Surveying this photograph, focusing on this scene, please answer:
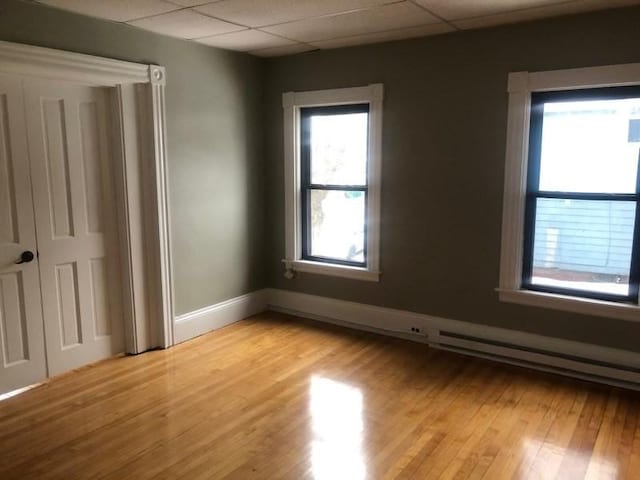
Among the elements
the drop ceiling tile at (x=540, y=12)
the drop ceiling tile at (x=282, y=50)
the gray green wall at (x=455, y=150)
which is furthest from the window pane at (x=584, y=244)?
the drop ceiling tile at (x=282, y=50)

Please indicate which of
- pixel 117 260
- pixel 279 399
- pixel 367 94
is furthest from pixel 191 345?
pixel 367 94

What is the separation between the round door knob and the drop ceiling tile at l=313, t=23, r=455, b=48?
8.71ft

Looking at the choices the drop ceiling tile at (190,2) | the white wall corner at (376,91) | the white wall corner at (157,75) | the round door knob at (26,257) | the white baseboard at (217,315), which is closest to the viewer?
the drop ceiling tile at (190,2)

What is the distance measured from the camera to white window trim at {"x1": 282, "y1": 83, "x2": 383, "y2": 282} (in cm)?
428

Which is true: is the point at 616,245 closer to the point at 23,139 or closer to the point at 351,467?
the point at 351,467

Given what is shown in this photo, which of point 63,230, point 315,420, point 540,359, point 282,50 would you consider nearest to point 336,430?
→ point 315,420

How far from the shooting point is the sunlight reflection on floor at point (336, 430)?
8.30 feet

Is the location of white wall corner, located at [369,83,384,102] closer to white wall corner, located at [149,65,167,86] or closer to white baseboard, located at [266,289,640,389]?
white wall corner, located at [149,65,167,86]

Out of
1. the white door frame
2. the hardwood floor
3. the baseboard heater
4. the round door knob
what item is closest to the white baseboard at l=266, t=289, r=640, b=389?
the baseboard heater

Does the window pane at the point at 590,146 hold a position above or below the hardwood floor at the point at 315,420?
above

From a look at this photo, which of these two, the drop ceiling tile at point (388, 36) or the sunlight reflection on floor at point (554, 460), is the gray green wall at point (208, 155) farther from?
the sunlight reflection on floor at point (554, 460)

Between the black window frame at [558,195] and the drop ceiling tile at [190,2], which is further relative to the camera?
the black window frame at [558,195]

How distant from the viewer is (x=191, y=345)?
4246 mm

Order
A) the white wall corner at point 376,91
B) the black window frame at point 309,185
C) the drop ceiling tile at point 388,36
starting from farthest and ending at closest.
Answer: the black window frame at point 309,185, the white wall corner at point 376,91, the drop ceiling tile at point 388,36
